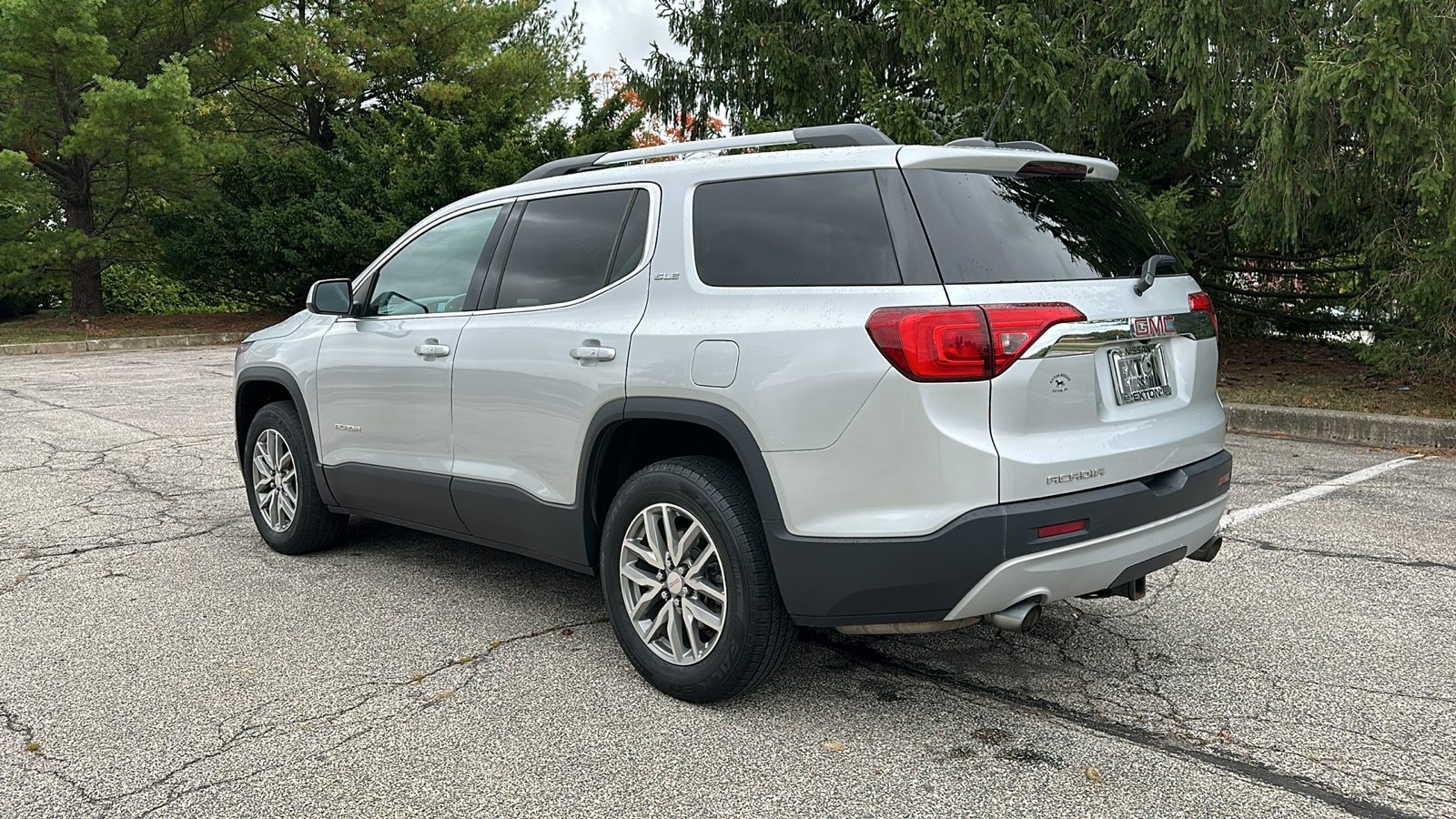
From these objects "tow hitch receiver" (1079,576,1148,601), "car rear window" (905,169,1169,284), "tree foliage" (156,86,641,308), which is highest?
"tree foliage" (156,86,641,308)

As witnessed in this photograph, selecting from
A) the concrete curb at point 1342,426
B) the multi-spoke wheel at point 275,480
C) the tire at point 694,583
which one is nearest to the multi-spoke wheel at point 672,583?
the tire at point 694,583

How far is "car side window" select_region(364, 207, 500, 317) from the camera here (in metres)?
4.78

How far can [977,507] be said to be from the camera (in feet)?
10.3

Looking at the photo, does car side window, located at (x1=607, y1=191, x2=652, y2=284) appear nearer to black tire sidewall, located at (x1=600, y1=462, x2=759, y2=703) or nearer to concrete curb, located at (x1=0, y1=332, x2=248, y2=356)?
black tire sidewall, located at (x1=600, y1=462, x2=759, y2=703)

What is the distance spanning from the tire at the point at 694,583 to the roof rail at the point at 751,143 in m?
1.14

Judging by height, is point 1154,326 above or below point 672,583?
above

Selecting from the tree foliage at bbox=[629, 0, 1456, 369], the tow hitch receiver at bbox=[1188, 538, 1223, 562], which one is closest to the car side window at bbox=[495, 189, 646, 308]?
the tow hitch receiver at bbox=[1188, 538, 1223, 562]

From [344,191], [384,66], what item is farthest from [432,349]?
[384,66]

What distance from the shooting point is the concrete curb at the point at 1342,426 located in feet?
28.3

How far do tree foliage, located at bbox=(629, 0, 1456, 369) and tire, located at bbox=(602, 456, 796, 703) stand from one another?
7319 millimetres

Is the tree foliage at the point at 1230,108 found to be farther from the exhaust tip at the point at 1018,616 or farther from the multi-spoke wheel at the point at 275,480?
the multi-spoke wheel at the point at 275,480

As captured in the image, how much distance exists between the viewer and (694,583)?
12.1 ft

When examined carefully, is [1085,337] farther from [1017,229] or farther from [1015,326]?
[1017,229]

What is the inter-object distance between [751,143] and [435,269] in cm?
169
